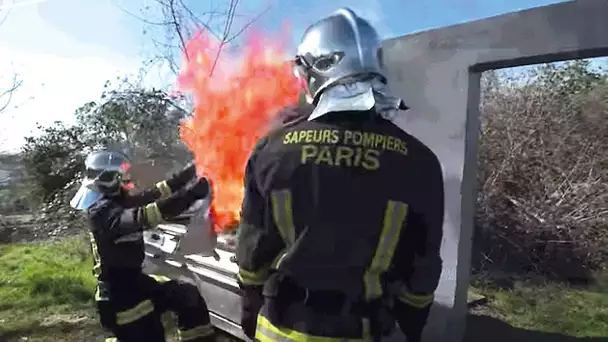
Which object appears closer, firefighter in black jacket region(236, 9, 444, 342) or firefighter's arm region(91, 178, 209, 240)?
firefighter in black jacket region(236, 9, 444, 342)

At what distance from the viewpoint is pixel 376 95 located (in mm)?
2207

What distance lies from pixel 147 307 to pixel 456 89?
2799 mm

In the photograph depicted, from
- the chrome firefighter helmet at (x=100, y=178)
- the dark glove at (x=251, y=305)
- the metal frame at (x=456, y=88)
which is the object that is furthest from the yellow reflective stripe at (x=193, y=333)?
the dark glove at (x=251, y=305)

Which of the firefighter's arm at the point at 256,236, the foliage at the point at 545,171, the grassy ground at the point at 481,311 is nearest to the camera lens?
the firefighter's arm at the point at 256,236

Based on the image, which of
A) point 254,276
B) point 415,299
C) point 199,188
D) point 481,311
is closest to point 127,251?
point 199,188

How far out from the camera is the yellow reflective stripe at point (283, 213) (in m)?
2.00

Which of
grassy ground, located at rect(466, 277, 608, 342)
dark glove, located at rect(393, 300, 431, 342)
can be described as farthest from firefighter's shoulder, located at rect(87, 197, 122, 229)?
grassy ground, located at rect(466, 277, 608, 342)

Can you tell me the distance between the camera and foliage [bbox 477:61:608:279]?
7227mm

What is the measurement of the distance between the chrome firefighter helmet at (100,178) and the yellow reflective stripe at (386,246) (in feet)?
8.31

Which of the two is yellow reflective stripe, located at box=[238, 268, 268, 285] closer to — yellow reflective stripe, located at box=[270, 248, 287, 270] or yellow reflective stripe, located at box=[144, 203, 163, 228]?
yellow reflective stripe, located at box=[270, 248, 287, 270]

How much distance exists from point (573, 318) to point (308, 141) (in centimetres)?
526

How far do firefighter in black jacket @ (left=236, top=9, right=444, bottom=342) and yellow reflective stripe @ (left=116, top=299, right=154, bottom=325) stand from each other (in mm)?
2027

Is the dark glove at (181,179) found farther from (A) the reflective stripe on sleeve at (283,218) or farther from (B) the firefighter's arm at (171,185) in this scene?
(A) the reflective stripe on sleeve at (283,218)

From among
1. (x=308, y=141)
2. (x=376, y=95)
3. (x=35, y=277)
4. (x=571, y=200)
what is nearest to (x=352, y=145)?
(x=308, y=141)
